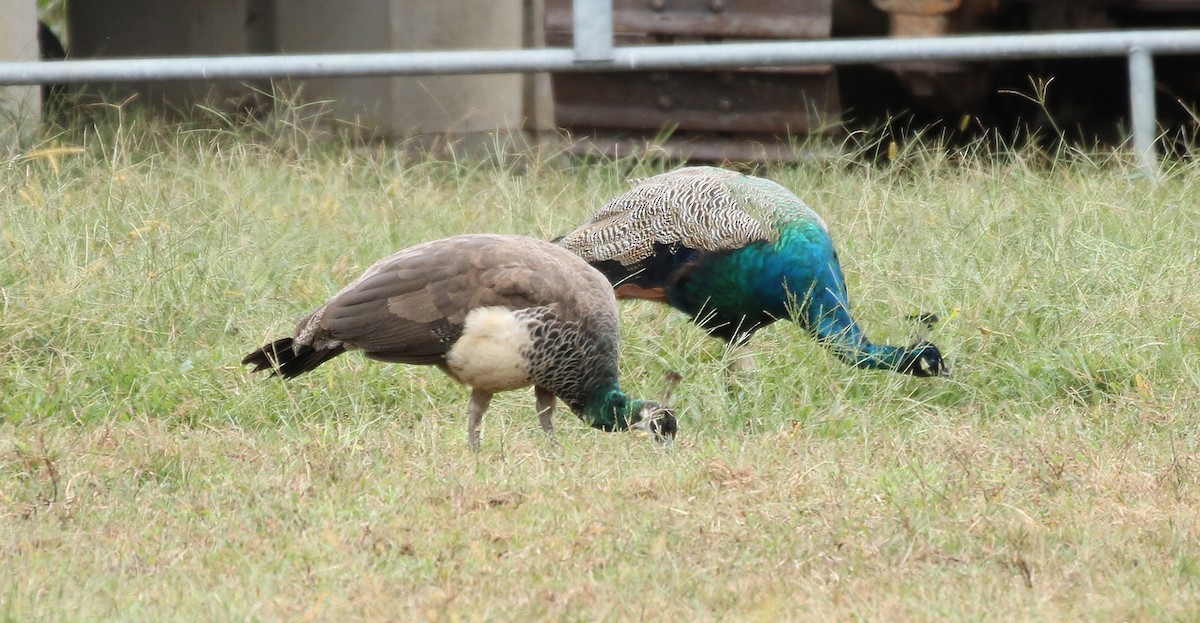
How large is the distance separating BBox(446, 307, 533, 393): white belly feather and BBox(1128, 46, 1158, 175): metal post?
384 centimetres

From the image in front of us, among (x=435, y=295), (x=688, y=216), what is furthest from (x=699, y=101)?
(x=435, y=295)

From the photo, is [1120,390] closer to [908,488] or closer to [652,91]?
[908,488]

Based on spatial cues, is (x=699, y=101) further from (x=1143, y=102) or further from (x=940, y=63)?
(x=1143, y=102)

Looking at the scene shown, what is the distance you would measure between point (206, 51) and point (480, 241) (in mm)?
4724

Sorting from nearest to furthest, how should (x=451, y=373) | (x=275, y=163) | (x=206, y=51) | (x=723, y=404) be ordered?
(x=451, y=373)
(x=723, y=404)
(x=275, y=163)
(x=206, y=51)

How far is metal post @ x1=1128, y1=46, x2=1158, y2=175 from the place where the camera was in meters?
7.27

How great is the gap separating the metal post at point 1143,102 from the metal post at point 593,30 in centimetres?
235

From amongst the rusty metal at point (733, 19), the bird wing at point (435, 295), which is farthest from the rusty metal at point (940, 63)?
the bird wing at point (435, 295)

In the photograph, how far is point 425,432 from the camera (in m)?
4.89

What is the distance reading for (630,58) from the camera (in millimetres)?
7285

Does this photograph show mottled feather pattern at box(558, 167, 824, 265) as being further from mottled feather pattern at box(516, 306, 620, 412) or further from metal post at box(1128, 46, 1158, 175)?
metal post at box(1128, 46, 1158, 175)

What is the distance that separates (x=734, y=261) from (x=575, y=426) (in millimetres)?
784

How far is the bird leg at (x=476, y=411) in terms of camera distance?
15.5 feet

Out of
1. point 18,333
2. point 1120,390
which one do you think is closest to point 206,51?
point 18,333
